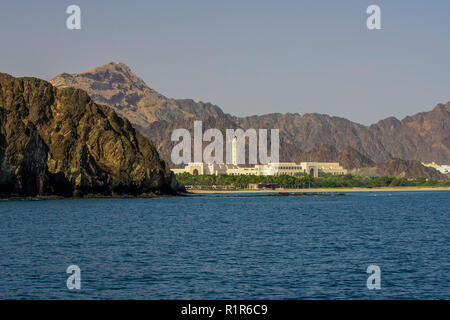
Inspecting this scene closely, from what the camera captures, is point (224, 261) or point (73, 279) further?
point (224, 261)

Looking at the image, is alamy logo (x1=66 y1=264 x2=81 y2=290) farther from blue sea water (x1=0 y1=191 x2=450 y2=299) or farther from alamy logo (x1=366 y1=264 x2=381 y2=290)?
alamy logo (x1=366 y1=264 x2=381 y2=290)

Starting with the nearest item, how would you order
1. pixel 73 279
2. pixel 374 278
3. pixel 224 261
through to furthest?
pixel 374 278 → pixel 73 279 → pixel 224 261

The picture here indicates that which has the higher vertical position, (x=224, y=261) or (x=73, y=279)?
(x=73, y=279)

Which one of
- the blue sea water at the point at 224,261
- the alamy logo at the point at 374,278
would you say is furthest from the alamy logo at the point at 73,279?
the alamy logo at the point at 374,278

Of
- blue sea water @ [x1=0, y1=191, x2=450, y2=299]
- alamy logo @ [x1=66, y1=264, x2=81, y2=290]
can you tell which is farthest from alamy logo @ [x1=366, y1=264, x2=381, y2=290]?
alamy logo @ [x1=66, y1=264, x2=81, y2=290]

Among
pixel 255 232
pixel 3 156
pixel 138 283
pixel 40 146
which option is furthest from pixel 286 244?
pixel 40 146

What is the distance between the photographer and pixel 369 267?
170 ft

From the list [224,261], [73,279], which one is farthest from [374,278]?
[73,279]

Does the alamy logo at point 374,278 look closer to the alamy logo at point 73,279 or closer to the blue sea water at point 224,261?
the blue sea water at point 224,261

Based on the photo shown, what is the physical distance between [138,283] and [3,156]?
490ft

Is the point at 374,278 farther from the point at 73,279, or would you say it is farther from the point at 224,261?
the point at 73,279

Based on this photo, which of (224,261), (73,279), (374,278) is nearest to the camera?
(374,278)

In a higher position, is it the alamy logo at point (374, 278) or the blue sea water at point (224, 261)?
the alamy logo at point (374, 278)
